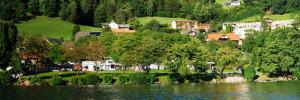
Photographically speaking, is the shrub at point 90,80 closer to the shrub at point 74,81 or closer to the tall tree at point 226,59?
the shrub at point 74,81

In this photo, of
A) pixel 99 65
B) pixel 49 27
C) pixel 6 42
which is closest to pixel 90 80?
pixel 6 42

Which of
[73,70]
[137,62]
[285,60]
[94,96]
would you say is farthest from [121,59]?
[94,96]

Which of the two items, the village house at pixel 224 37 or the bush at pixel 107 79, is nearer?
the bush at pixel 107 79

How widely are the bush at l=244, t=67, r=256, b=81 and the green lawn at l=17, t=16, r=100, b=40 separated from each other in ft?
292

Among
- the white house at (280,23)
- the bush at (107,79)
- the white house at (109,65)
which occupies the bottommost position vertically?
the white house at (109,65)

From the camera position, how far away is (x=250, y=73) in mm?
111250

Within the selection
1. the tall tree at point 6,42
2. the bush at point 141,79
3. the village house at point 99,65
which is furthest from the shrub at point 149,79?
the tall tree at point 6,42

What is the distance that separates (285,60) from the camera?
113 metres

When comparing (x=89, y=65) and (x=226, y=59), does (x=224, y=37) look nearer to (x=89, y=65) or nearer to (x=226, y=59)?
(x=89, y=65)

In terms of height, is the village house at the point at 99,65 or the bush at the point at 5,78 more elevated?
the bush at the point at 5,78

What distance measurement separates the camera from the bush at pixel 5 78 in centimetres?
10331

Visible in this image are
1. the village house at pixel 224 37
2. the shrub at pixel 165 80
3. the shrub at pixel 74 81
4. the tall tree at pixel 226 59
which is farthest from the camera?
the village house at pixel 224 37

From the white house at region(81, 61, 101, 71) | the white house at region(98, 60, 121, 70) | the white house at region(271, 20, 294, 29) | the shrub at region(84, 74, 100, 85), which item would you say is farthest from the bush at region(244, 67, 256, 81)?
the white house at region(271, 20, 294, 29)

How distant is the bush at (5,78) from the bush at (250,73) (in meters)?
46.6
